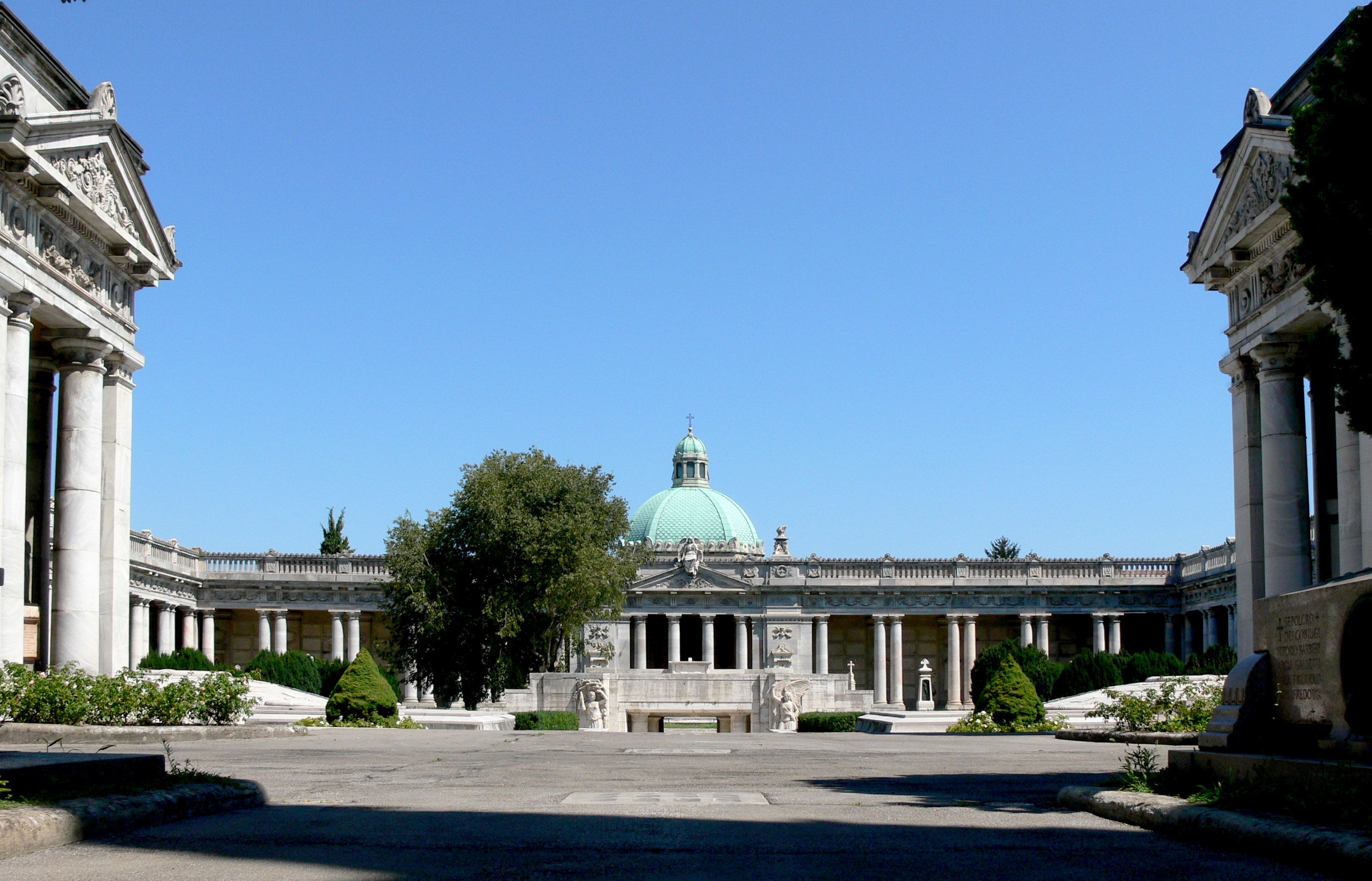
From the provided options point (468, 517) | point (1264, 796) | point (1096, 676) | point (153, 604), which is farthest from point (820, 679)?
point (1264, 796)

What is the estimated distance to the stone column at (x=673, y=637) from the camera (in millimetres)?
84750

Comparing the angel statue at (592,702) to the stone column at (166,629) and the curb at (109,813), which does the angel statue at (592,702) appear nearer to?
the stone column at (166,629)

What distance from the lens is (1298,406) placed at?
90.7 feet

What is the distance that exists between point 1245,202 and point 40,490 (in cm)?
2513

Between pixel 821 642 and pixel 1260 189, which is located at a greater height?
pixel 1260 189

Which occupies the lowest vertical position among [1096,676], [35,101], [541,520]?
[1096,676]

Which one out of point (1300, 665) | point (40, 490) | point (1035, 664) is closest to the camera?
point (1300, 665)

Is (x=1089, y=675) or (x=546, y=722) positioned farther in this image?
(x=1089, y=675)

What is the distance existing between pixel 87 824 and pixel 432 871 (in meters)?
2.34

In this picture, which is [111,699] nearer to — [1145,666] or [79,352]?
[79,352]

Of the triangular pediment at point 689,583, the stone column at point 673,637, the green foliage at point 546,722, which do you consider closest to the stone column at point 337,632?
the triangular pediment at point 689,583

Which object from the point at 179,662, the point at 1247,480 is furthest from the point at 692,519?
the point at 1247,480

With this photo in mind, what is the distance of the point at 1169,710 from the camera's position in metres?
24.8

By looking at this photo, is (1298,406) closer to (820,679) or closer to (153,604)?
(820,679)
